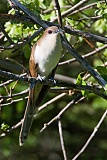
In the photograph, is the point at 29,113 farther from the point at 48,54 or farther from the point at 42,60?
the point at 48,54

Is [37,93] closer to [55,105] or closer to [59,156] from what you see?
[55,105]

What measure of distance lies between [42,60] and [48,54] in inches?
5.0

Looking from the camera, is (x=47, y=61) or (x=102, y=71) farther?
(x=47, y=61)

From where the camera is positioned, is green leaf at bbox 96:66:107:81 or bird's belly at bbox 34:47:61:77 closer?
green leaf at bbox 96:66:107:81

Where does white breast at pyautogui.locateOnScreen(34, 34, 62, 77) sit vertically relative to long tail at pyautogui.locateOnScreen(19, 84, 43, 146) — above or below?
above

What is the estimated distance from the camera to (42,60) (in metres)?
5.14

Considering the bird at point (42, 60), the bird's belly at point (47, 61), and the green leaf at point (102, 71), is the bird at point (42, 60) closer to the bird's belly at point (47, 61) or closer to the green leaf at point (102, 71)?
the bird's belly at point (47, 61)

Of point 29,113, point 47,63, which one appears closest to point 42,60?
point 47,63

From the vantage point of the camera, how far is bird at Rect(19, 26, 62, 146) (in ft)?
16.3

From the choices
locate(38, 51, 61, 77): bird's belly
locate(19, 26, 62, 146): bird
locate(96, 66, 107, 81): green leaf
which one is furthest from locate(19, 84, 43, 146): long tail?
locate(96, 66, 107, 81): green leaf

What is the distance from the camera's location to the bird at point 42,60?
16.3 ft

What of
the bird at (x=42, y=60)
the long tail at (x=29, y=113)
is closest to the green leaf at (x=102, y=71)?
the bird at (x=42, y=60)

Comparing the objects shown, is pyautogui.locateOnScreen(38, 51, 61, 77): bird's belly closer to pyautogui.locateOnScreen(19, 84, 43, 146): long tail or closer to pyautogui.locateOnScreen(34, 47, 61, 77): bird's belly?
pyautogui.locateOnScreen(34, 47, 61, 77): bird's belly

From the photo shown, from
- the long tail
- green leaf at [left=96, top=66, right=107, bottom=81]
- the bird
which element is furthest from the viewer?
the long tail
